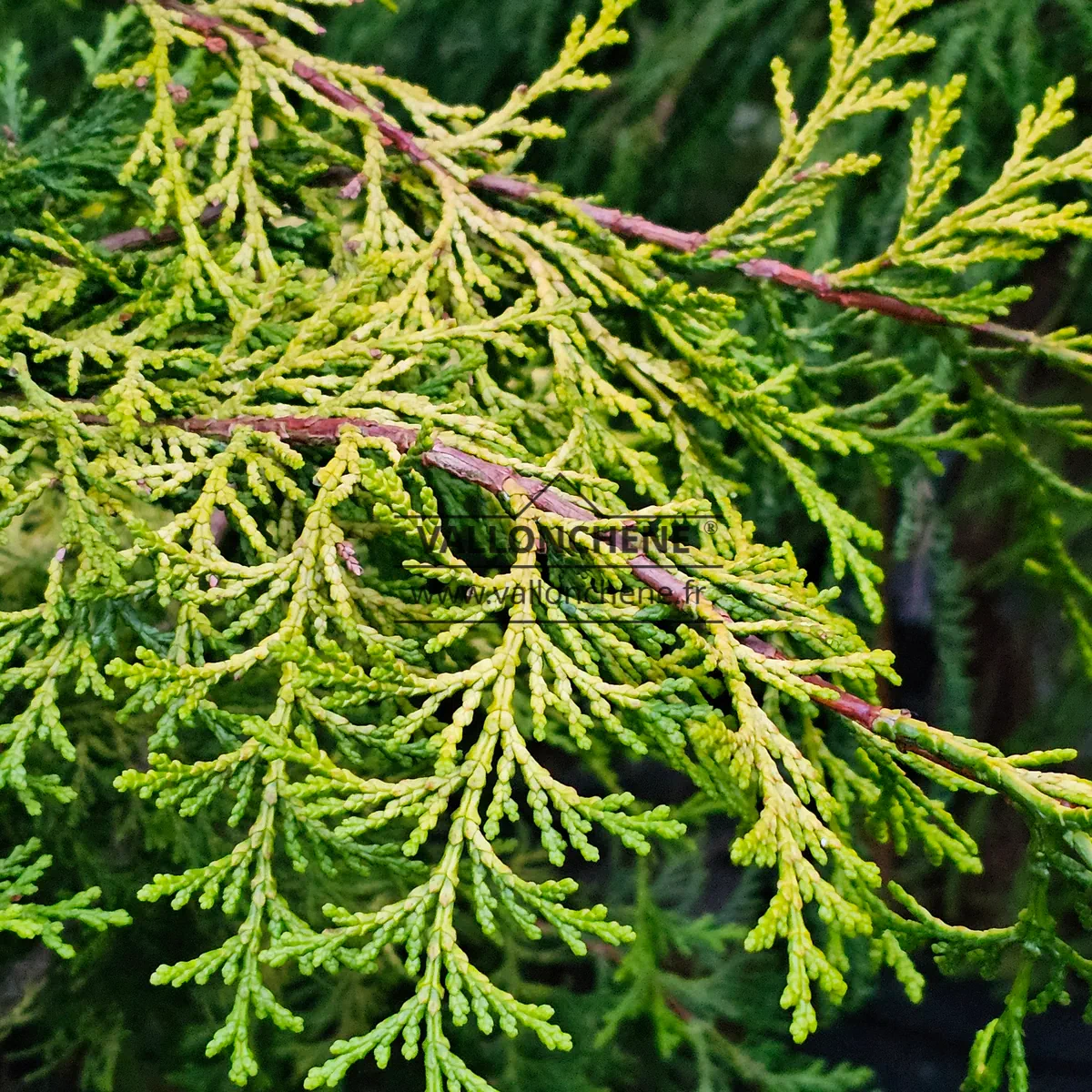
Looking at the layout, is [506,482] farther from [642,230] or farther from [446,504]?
[642,230]

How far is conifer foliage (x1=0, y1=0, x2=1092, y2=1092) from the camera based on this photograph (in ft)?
4.20

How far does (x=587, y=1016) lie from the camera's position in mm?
3084

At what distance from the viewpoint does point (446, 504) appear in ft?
5.33

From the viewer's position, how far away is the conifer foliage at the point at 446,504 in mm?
1280

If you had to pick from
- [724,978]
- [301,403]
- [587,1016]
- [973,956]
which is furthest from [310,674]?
[724,978]

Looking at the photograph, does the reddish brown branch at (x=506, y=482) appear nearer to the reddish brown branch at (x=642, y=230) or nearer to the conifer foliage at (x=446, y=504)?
the conifer foliage at (x=446, y=504)

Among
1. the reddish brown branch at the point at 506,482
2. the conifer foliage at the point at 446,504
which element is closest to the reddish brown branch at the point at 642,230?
the conifer foliage at the point at 446,504

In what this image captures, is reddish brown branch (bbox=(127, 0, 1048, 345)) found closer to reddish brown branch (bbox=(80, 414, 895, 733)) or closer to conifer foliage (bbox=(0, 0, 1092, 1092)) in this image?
conifer foliage (bbox=(0, 0, 1092, 1092))

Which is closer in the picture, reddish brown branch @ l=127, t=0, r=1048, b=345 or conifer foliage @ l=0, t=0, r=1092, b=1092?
conifer foliage @ l=0, t=0, r=1092, b=1092

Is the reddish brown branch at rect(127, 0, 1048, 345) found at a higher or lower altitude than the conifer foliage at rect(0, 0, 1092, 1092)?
higher

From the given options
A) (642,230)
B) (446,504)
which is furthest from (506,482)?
(642,230)

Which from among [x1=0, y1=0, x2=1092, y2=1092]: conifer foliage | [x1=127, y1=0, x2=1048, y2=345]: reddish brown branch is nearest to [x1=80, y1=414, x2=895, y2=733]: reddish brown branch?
[x1=0, y1=0, x2=1092, y2=1092]: conifer foliage

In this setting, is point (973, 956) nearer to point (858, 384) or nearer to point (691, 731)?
point (691, 731)

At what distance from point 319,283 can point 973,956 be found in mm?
1542
